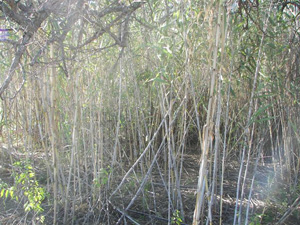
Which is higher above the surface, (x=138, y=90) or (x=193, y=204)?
(x=138, y=90)

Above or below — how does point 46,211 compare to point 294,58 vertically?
below

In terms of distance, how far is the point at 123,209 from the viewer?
6.81 feet

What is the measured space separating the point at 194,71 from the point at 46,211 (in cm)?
131

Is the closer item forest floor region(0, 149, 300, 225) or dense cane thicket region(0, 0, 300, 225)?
dense cane thicket region(0, 0, 300, 225)

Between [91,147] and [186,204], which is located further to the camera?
[186,204]

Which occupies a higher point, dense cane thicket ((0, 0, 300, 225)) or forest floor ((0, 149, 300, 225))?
dense cane thicket ((0, 0, 300, 225))

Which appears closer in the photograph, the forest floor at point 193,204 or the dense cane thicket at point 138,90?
the dense cane thicket at point 138,90

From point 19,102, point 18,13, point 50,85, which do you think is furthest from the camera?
point 19,102

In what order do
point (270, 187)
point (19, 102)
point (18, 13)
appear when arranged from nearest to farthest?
point (18, 13) → point (270, 187) → point (19, 102)

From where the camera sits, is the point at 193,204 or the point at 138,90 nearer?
the point at 138,90

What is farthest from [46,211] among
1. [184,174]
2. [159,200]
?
[184,174]

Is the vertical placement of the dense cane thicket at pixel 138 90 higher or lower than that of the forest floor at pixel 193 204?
higher

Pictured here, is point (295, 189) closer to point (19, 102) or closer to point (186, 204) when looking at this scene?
point (186, 204)

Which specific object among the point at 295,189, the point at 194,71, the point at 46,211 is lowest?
the point at 46,211
